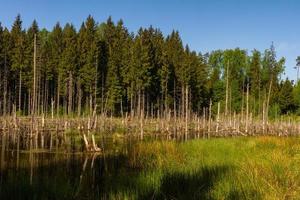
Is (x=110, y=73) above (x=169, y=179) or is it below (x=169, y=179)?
above

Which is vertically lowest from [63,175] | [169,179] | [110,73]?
[63,175]

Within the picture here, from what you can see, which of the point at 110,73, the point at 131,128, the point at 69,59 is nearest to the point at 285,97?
the point at 110,73

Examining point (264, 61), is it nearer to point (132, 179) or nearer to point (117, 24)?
point (117, 24)

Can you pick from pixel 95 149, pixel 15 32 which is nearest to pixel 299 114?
pixel 15 32

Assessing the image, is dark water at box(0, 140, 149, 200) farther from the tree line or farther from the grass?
the tree line

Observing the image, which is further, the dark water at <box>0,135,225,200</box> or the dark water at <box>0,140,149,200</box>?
the dark water at <box>0,140,149,200</box>

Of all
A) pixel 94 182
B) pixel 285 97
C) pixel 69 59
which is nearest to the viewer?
pixel 94 182

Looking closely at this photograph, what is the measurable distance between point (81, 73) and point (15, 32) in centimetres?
1300

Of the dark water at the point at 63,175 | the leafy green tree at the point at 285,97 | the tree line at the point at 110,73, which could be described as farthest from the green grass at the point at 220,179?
the leafy green tree at the point at 285,97

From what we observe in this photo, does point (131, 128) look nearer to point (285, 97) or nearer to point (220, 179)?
point (220, 179)

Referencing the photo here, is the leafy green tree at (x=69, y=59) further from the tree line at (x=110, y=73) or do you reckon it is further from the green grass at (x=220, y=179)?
the green grass at (x=220, y=179)

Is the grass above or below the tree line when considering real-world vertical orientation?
below

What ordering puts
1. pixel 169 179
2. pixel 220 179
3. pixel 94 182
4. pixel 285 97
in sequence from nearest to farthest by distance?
1. pixel 220 179
2. pixel 169 179
3. pixel 94 182
4. pixel 285 97

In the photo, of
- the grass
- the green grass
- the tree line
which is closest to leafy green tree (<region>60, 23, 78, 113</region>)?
the tree line
